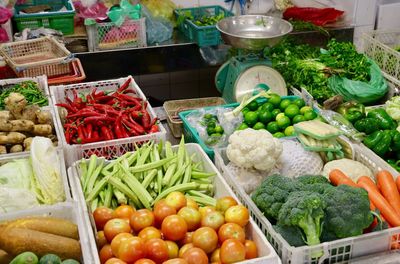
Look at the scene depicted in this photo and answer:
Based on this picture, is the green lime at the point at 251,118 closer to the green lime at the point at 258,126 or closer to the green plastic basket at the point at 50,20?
the green lime at the point at 258,126

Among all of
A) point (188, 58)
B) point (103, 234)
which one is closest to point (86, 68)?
point (188, 58)

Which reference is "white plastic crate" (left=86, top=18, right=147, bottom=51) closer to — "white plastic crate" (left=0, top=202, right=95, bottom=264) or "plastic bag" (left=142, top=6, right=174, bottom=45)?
"plastic bag" (left=142, top=6, right=174, bottom=45)

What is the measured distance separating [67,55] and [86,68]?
624 millimetres

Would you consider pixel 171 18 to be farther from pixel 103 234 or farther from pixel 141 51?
pixel 103 234

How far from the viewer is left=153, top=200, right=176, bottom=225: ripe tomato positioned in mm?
2166

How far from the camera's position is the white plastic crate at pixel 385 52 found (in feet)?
13.5

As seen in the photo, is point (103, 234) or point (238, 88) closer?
point (103, 234)

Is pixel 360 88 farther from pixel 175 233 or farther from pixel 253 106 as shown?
pixel 175 233

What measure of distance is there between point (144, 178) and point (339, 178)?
99 centimetres

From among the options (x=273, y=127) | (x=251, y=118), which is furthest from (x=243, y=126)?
(x=273, y=127)

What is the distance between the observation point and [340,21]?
5.45m

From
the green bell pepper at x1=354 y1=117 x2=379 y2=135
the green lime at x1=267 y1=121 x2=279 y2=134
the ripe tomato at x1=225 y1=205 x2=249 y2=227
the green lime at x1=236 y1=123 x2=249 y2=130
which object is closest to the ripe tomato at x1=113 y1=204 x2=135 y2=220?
the ripe tomato at x1=225 y1=205 x2=249 y2=227

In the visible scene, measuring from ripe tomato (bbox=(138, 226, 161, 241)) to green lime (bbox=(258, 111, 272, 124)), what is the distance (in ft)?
4.51

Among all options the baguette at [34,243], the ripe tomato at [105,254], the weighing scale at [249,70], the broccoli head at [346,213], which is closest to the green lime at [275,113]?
the weighing scale at [249,70]
